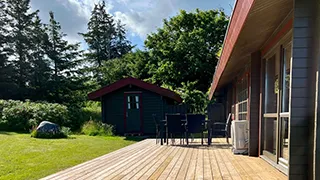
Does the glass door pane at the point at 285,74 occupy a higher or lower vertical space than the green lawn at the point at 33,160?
higher

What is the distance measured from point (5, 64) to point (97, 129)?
14.2 metres

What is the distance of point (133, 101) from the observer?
12.3 metres

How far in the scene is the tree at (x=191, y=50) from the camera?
20000 millimetres

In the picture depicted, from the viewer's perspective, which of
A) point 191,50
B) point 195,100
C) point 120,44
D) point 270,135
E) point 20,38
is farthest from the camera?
point 120,44

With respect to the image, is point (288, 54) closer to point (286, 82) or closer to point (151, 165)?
point (286, 82)

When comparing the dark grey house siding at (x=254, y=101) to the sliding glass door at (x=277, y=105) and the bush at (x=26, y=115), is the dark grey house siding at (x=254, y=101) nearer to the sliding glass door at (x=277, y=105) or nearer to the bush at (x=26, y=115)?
the sliding glass door at (x=277, y=105)

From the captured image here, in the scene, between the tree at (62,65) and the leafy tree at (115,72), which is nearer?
the tree at (62,65)

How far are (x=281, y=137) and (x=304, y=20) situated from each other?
5.58ft

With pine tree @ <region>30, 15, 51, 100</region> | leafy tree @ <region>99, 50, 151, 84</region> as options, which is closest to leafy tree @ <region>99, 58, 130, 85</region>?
leafy tree @ <region>99, 50, 151, 84</region>

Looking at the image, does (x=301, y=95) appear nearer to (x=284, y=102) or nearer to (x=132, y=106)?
(x=284, y=102)

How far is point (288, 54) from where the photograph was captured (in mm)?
3229

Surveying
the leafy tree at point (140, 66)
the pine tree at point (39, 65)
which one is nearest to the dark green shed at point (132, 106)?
the leafy tree at point (140, 66)

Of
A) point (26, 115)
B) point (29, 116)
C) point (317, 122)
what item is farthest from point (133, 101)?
point (317, 122)

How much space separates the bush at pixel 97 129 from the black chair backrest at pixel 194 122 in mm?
5689
